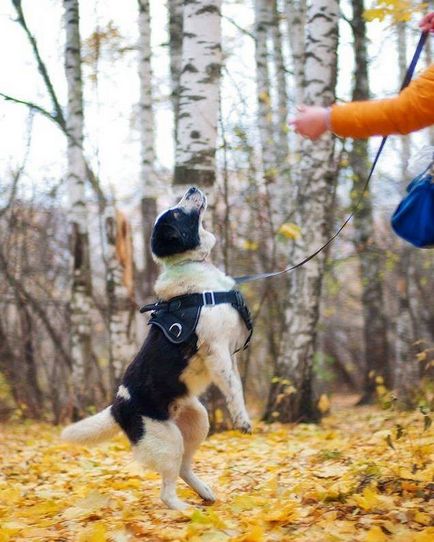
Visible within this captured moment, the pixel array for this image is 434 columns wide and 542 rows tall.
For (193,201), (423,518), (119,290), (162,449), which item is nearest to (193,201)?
(193,201)

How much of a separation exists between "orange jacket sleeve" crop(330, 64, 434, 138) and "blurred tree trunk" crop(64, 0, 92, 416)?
7.14m

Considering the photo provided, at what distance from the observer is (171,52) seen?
1236cm

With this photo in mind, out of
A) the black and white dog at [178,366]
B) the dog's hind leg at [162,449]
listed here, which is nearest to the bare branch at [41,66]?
the black and white dog at [178,366]

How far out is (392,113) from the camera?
303 centimetres

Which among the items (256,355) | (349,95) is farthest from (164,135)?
(256,355)

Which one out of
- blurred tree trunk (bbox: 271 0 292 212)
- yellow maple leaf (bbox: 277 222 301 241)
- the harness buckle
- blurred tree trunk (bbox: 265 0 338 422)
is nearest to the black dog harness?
the harness buckle

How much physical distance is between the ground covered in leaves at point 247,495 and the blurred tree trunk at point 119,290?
5.98 ft

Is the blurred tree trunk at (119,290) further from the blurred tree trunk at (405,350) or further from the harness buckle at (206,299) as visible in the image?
the harness buckle at (206,299)

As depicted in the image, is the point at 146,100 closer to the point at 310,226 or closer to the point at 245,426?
the point at 310,226

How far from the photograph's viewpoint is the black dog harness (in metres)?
4.05

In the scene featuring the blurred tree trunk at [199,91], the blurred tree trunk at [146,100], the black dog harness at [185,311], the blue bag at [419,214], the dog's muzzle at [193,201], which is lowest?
the black dog harness at [185,311]

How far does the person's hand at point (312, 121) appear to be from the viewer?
10.5 ft

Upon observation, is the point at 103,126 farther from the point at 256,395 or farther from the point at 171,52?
the point at 256,395

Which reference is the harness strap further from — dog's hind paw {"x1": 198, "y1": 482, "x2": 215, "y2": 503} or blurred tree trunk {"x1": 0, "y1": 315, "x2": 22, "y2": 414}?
blurred tree trunk {"x1": 0, "y1": 315, "x2": 22, "y2": 414}
